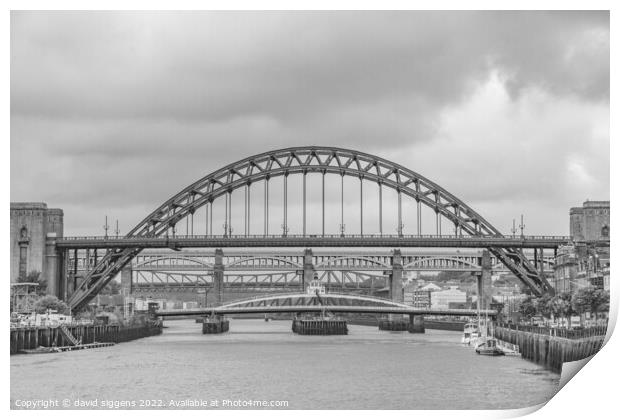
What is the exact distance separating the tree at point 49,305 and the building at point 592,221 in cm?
2917

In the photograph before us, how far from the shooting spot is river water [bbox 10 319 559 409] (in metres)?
34.0

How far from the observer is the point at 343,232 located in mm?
69812

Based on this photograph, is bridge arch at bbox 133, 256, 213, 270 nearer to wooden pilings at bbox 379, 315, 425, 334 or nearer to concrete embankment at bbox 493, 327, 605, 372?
wooden pilings at bbox 379, 315, 425, 334

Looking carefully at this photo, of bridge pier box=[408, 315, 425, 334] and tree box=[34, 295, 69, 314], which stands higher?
tree box=[34, 295, 69, 314]

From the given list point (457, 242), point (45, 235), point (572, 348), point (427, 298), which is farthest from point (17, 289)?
point (427, 298)

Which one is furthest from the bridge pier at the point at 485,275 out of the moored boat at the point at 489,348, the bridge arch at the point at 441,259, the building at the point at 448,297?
the moored boat at the point at 489,348

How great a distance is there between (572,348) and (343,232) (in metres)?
33.6

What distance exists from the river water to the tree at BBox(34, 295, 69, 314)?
690cm

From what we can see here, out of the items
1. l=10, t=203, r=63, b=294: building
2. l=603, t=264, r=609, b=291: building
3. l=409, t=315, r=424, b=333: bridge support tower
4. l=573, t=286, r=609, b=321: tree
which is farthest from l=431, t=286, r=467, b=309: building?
l=573, t=286, r=609, b=321: tree

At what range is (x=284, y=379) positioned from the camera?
40375 millimetres

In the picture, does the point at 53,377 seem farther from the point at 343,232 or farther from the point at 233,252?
the point at 233,252

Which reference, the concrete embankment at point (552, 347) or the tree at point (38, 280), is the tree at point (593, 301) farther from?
the tree at point (38, 280)

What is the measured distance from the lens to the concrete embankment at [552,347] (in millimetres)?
33594

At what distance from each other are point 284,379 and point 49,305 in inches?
1081
